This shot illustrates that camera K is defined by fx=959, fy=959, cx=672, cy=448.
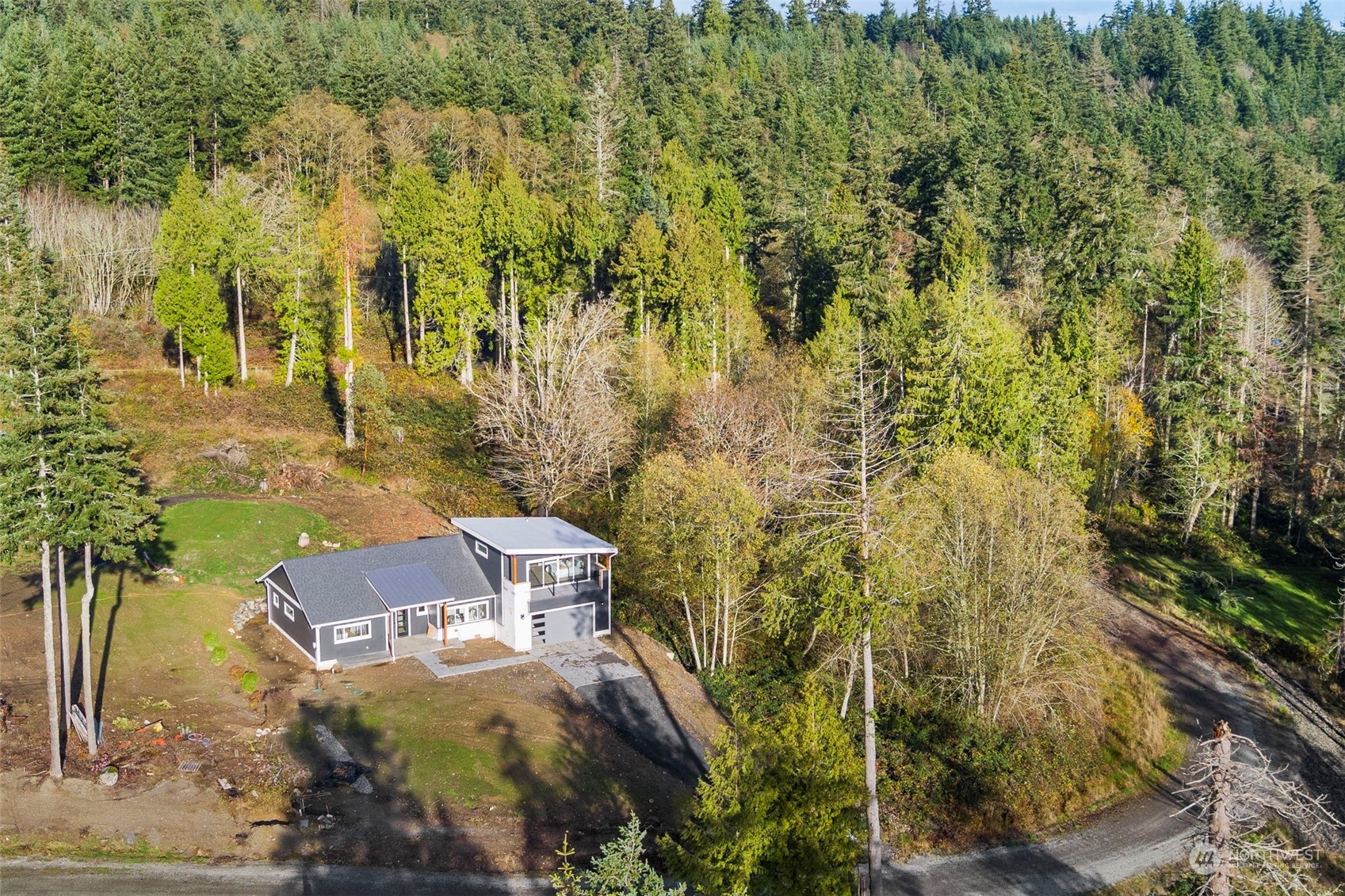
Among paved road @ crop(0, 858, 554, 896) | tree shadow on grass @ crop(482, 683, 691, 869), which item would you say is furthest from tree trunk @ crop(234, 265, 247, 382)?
paved road @ crop(0, 858, 554, 896)

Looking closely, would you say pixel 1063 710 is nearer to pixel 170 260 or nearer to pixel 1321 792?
pixel 1321 792

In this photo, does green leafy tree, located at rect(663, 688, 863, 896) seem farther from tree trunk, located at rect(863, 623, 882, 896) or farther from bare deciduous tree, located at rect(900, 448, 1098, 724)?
bare deciduous tree, located at rect(900, 448, 1098, 724)

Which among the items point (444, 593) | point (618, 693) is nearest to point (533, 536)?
point (444, 593)

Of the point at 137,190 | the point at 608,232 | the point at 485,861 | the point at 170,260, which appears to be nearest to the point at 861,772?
the point at 485,861

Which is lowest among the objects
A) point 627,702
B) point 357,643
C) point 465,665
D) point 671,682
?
point 671,682

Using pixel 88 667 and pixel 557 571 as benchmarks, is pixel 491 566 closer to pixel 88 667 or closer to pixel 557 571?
pixel 557 571

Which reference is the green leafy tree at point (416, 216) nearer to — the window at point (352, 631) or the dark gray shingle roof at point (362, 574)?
the dark gray shingle roof at point (362, 574)

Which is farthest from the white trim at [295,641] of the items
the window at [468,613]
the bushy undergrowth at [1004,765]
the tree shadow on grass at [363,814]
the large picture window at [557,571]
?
the bushy undergrowth at [1004,765]
